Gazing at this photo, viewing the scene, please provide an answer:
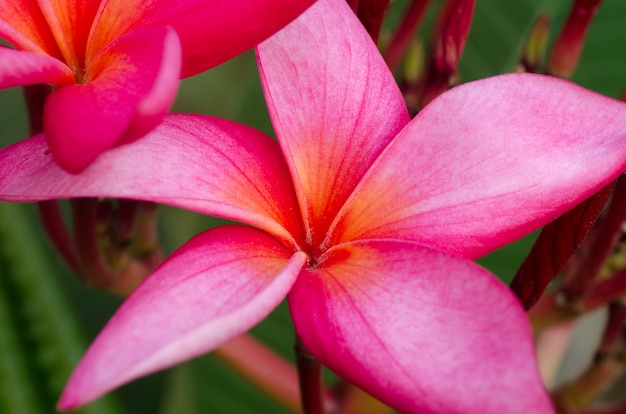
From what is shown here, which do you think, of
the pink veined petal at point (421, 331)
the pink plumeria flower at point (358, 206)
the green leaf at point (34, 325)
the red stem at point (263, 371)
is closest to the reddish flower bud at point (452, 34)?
the pink plumeria flower at point (358, 206)

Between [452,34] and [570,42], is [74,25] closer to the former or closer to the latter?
[452,34]

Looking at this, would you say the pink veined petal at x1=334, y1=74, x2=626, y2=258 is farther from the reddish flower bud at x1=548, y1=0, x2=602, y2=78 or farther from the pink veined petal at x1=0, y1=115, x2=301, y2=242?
the reddish flower bud at x1=548, y1=0, x2=602, y2=78

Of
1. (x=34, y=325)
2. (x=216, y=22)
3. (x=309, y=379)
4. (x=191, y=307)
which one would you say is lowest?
(x=34, y=325)

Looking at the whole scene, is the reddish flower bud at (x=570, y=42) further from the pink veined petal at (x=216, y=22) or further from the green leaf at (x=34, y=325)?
the green leaf at (x=34, y=325)

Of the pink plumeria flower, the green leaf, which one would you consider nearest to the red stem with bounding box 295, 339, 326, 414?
the pink plumeria flower

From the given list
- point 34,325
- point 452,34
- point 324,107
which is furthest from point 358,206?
point 34,325

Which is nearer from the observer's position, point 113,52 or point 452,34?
point 113,52
